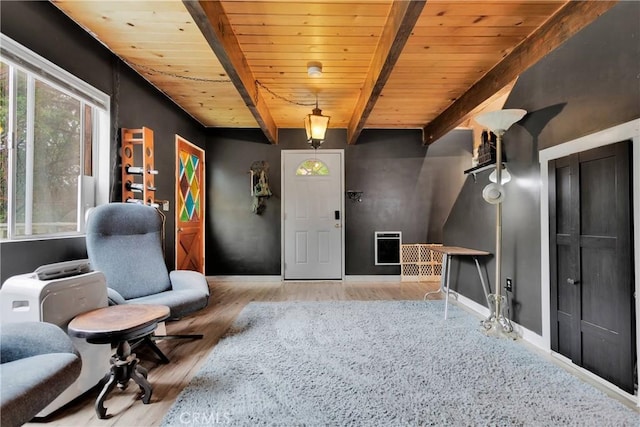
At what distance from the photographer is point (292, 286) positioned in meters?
4.75

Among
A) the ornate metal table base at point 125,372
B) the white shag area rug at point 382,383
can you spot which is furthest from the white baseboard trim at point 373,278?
the ornate metal table base at point 125,372

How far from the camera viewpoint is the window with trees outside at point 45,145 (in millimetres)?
1887

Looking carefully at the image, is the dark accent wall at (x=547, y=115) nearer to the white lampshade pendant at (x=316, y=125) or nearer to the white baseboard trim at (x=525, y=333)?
the white baseboard trim at (x=525, y=333)

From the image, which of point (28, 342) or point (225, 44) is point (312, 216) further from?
point (28, 342)

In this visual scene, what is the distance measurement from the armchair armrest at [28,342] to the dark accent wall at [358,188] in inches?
146

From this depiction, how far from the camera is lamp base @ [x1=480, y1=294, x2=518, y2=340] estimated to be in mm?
2701

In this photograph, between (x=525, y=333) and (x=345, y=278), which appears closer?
(x=525, y=333)

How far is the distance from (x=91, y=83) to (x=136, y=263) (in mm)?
1506

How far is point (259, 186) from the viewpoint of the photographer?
4980mm

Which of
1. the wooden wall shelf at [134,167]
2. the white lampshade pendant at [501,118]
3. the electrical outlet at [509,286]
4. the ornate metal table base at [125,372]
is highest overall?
the white lampshade pendant at [501,118]

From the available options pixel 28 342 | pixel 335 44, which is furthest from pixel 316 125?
pixel 28 342

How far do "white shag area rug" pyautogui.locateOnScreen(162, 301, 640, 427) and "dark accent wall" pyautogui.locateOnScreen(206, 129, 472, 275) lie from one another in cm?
224

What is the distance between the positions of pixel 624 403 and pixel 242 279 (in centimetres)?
447

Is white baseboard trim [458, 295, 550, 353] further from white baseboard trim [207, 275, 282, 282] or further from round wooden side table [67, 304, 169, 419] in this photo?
white baseboard trim [207, 275, 282, 282]
